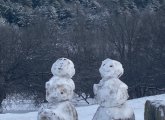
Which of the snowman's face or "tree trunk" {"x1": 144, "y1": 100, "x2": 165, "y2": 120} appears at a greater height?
the snowman's face

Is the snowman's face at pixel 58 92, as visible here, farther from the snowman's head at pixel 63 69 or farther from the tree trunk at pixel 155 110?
the tree trunk at pixel 155 110

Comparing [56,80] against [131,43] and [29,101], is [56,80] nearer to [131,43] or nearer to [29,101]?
[29,101]

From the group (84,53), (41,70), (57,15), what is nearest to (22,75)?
(41,70)

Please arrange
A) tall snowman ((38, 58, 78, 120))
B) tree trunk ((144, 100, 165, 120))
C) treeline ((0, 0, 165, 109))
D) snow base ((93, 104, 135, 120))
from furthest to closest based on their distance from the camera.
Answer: treeline ((0, 0, 165, 109)) < snow base ((93, 104, 135, 120)) < tall snowman ((38, 58, 78, 120)) < tree trunk ((144, 100, 165, 120))

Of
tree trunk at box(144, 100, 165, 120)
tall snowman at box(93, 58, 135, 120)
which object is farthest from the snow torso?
tree trunk at box(144, 100, 165, 120)

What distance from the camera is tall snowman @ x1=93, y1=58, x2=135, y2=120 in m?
7.05

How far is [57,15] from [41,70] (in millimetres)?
5277

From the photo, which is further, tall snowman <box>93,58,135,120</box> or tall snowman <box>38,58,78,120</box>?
tall snowman <box>93,58,135,120</box>

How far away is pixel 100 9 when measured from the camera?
72.1 feet

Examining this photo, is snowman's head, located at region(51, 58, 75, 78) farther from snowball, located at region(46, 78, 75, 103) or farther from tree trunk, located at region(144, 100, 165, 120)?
tree trunk, located at region(144, 100, 165, 120)

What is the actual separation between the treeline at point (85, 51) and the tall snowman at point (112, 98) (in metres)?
8.75

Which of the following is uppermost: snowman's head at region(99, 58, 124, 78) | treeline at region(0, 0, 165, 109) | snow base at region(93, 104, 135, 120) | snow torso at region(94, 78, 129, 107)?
snowman's head at region(99, 58, 124, 78)

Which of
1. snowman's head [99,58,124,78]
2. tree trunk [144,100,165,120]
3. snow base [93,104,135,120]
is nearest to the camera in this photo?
tree trunk [144,100,165,120]

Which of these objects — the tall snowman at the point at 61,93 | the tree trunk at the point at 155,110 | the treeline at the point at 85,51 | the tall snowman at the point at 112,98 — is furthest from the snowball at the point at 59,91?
the treeline at the point at 85,51
